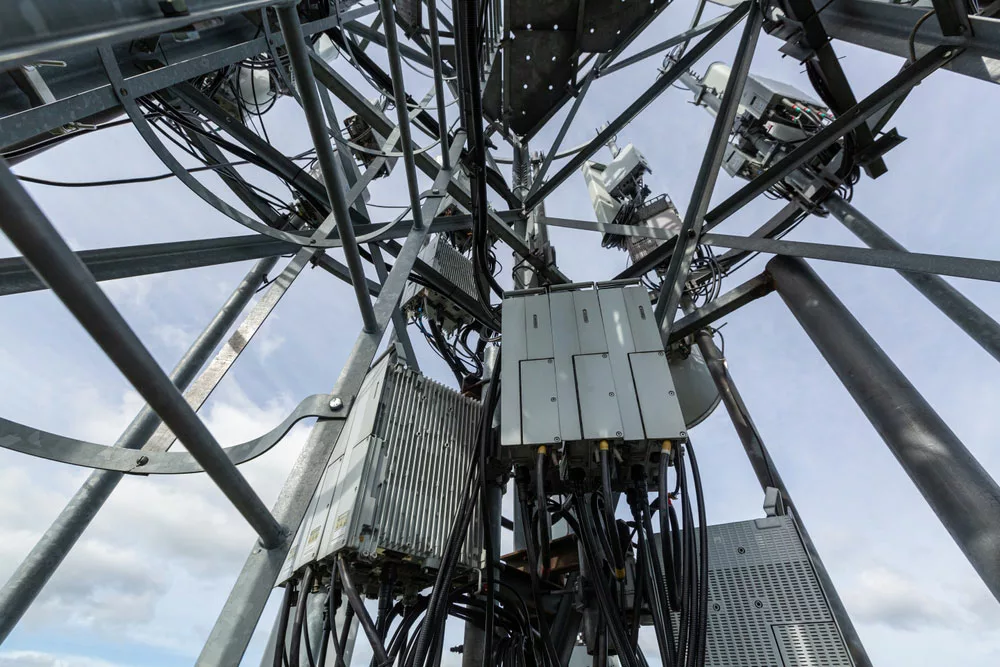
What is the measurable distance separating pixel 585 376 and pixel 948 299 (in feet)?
6.68

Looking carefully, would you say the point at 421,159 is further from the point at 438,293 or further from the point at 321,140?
the point at 321,140

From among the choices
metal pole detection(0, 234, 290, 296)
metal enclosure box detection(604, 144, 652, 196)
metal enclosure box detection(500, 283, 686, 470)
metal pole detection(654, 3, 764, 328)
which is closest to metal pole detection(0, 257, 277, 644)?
metal pole detection(0, 234, 290, 296)

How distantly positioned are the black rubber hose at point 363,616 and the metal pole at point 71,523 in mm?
975

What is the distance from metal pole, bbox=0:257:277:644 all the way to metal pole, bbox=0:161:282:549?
1082 mm

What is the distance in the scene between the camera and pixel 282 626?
76.5 inches

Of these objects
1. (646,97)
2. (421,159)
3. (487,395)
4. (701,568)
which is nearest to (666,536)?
(701,568)

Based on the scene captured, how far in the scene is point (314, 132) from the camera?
129cm

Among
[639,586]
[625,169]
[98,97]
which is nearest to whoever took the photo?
[98,97]

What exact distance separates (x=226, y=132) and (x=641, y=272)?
2.85 metres

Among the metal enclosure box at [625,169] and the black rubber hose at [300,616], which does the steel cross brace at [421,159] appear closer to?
the black rubber hose at [300,616]

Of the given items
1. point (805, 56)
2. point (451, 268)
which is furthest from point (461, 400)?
point (805, 56)

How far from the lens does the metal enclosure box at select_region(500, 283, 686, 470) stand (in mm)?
1851

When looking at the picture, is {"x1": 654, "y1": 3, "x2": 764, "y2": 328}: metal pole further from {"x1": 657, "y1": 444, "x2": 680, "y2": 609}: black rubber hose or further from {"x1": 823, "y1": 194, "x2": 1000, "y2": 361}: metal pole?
{"x1": 823, "y1": 194, "x2": 1000, "y2": 361}: metal pole

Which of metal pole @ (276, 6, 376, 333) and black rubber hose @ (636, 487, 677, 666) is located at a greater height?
metal pole @ (276, 6, 376, 333)
